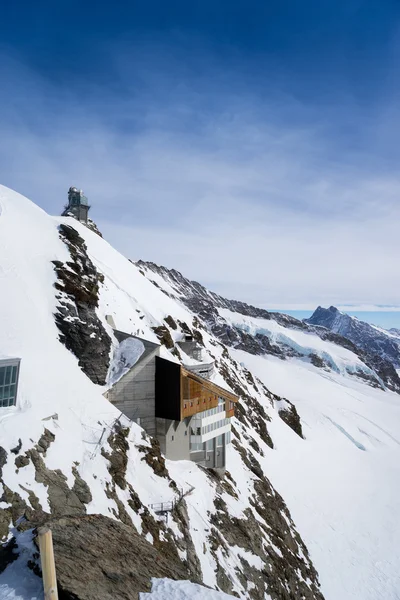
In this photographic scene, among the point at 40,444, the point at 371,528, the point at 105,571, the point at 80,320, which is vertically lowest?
the point at 371,528

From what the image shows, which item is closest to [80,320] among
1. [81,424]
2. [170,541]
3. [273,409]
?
[81,424]

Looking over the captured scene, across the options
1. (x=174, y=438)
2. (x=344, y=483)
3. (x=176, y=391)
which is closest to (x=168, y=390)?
(x=176, y=391)

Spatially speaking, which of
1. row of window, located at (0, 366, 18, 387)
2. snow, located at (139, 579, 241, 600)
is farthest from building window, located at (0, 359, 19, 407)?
snow, located at (139, 579, 241, 600)

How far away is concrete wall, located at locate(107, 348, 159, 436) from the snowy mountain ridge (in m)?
1.42

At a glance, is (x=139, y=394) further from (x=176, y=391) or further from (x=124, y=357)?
(x=124, y=357)

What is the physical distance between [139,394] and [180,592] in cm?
2455

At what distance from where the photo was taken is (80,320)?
1233 inches

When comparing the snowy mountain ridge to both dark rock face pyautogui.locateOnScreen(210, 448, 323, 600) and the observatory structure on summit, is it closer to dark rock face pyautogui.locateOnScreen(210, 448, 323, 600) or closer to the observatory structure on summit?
dark rock face pyautogui.locateOnScreen(210, 448, 323, 600)

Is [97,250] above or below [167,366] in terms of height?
above

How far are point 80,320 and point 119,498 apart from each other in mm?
15285

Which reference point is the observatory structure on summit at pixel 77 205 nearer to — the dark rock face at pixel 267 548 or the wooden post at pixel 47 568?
the dark rock face at pixel 267 548

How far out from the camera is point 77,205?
80.6 m

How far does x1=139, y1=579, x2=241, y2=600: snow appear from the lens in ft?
24.4

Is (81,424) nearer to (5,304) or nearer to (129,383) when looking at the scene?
(129,383)
